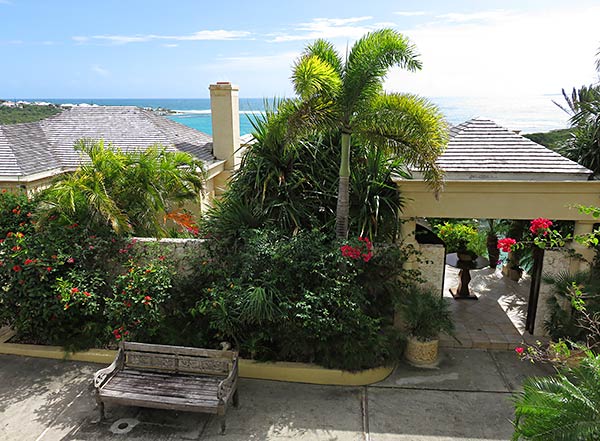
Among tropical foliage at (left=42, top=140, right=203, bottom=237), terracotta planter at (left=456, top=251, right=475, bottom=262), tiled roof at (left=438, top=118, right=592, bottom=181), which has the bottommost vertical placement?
terracotta planter at (left=456, top=251, right=475, bottom=262)

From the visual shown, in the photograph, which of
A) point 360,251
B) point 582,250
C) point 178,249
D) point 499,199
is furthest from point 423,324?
point 178,249

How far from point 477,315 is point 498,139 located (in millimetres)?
3812

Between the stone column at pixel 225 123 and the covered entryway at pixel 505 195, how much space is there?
598cm

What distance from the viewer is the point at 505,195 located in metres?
8.50

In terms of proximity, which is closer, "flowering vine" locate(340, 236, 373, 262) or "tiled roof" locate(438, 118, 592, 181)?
"flowering vine" locate(340, 236, 373, 262)

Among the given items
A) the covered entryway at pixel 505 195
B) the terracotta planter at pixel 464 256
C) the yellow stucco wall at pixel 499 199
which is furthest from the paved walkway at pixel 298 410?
the terracotta planter at pixel 464 256

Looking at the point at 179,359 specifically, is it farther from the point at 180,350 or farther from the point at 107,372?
the point at 107,372

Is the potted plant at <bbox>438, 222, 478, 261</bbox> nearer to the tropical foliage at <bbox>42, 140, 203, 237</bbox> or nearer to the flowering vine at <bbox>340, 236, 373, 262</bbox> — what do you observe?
the flowering vine at <bbox>340, 236, 373, 262</bbox>

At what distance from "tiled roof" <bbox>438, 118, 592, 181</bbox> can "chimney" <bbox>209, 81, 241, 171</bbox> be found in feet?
19.7

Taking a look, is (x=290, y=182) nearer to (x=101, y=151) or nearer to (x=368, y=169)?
(x=368, y=169)

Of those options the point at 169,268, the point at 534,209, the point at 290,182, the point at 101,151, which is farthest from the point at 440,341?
the point at 101,151

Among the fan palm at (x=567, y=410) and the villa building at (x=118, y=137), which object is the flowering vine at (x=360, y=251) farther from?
the villa building at (x=118, y=137)

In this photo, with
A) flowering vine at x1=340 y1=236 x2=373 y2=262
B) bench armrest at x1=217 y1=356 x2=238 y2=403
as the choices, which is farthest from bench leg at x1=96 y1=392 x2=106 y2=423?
flowering vine at x1=340 y1=236 x2=373 y2=262

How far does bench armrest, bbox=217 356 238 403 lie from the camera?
6450mm
